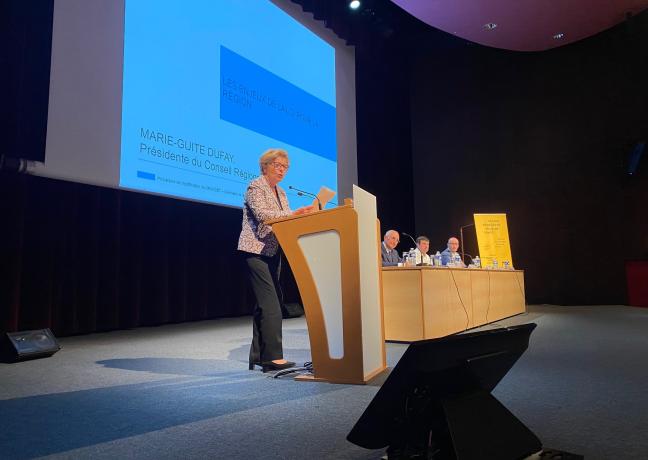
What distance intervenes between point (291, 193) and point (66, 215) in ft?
7.24

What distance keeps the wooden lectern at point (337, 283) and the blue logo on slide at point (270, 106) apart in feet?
8.80

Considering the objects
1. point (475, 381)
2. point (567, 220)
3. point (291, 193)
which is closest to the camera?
point (475, 381)

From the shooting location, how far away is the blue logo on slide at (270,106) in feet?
15.7

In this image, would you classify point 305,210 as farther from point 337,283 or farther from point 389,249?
point 389,249

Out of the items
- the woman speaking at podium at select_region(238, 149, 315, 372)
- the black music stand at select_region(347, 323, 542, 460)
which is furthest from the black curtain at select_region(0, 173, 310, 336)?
the black music stand at select_region(347, 323, 542, 460)

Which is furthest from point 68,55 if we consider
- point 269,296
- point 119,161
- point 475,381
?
point 475,381

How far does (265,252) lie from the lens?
8.71 feet

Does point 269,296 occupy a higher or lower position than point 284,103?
lower

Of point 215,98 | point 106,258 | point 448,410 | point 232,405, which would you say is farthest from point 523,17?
point 448,410

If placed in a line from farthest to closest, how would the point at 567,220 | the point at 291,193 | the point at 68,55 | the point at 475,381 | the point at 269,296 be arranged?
the point at 567,220
the point at 291,193
the point at 68,55
the point at 269,296
the point at 475,381

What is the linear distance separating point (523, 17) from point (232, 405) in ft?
25.7

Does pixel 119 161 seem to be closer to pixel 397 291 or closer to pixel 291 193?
pixel 291 193

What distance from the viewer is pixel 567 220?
880 cm

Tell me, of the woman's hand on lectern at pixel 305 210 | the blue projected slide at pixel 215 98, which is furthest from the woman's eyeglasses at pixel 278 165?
the blue projected slide at pixel 215 98
